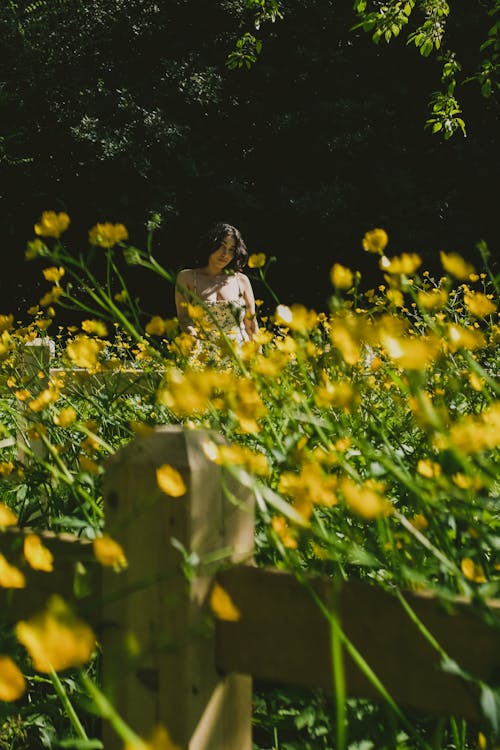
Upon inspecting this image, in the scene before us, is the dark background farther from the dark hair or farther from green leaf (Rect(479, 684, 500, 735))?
green leaf (Rect(479, 684, 500, 735))

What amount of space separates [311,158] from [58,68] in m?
4.65

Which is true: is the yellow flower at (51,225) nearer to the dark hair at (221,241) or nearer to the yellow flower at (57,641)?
the yellow flower at (57,641)

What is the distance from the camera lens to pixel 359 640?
0.77m

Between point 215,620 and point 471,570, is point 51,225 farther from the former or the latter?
point 471,570

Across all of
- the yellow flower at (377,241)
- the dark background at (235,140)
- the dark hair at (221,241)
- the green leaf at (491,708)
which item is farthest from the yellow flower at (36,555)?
the dark background at (235,140)

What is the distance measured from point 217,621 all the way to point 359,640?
173 mm

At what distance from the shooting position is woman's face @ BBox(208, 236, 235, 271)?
4797 mm

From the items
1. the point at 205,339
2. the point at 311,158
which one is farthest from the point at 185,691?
the point at 311,158

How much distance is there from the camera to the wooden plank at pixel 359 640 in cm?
72

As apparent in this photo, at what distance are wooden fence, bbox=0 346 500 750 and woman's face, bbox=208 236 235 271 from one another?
4036mm

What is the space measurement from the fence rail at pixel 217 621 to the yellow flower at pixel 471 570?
0.24 feet

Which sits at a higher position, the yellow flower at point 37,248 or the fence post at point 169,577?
the yellow flower at point 37,248

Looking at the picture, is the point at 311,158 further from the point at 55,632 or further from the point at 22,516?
the point at 55,632

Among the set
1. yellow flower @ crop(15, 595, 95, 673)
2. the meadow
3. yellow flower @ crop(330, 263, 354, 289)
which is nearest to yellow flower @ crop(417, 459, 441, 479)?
the meadow
